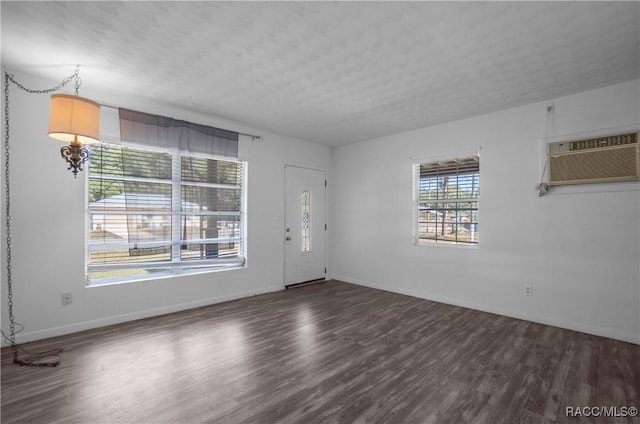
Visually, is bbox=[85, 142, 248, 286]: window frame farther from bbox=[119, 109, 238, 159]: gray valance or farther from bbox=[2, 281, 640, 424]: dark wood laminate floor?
bbox=[2, 281, 640, 424]: dark wood laminate floor

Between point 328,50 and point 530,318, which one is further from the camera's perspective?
point 530,318

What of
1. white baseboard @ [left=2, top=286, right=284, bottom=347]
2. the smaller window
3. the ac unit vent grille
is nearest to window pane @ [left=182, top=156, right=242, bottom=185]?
the smaller window

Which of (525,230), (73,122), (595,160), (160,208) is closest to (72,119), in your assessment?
(73,122)

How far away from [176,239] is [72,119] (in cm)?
194

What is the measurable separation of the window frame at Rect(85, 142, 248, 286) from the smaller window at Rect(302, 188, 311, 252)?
1.23 metres

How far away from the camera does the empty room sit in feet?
6.95

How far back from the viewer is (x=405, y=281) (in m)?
4.93

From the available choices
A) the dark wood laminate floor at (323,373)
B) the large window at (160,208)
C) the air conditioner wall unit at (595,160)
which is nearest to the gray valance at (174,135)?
the large window at (160,208)

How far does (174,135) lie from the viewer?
155 inches

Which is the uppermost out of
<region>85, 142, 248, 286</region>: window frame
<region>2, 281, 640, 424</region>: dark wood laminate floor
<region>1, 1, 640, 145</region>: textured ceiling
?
<region>1, 1, 640, 145</region>: textured ceiling

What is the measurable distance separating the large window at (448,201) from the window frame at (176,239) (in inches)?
111

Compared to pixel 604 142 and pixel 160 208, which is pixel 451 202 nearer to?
pixel 604 142

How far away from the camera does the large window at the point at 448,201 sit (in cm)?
427

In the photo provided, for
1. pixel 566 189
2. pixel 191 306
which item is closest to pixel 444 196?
pixel 566 189
